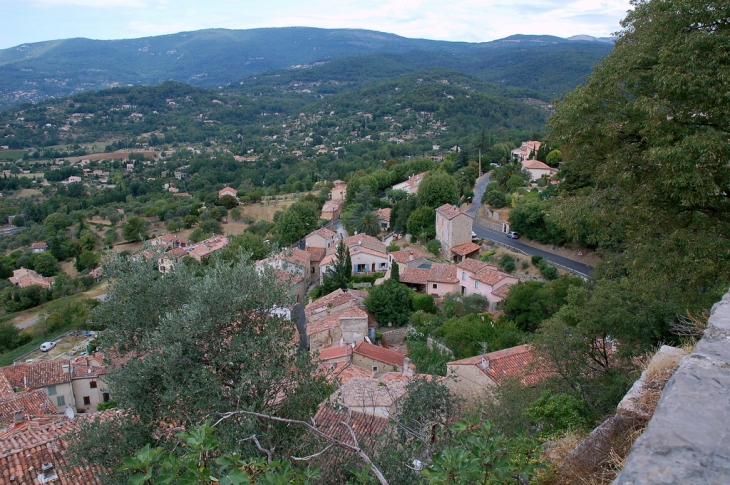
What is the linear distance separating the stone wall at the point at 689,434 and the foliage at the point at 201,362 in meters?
4.42

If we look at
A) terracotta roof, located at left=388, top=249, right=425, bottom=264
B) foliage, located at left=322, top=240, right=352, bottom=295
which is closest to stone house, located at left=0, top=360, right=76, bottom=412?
foliage, located at left=322, top=240, right=352, bottom=295

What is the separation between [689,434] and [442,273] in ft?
89.1

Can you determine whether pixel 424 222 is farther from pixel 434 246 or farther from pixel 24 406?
pixel 24 406

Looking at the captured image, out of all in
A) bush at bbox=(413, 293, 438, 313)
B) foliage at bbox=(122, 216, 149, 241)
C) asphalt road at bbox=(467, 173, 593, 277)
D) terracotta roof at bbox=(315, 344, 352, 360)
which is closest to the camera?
terracotta roof at bbox=(315, 344, 352, 360)

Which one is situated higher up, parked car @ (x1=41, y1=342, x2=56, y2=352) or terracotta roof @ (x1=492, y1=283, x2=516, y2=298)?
terracotta roof @ (x1=492, y1=283, x2=516, y2=298)

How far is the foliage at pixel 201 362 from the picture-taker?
6293 millimetres

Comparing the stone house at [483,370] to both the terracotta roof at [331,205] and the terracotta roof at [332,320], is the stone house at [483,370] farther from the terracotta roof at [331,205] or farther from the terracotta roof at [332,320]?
the terracotta roof at [331,205]

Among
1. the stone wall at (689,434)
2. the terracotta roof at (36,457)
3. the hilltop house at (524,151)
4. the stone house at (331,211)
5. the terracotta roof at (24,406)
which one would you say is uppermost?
the stone wall at (689,434)

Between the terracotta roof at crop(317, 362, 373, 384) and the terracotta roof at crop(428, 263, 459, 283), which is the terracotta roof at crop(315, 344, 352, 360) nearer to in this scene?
the terracotta roof at crop(317, 362, 373, 384)

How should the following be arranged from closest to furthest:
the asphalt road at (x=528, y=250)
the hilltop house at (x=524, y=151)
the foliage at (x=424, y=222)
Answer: the asphalt road at (x=528, y=250)
the foliage at (x=424, y=222)
the hilltop house at (x=524, y=151)

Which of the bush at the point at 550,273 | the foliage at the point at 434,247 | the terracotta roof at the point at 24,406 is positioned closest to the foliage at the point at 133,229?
the foliage at the point at 434,247

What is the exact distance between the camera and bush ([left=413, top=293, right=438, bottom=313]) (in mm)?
26438

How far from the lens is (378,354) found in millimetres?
20609

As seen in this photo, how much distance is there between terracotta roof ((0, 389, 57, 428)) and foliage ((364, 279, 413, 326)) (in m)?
15.2
